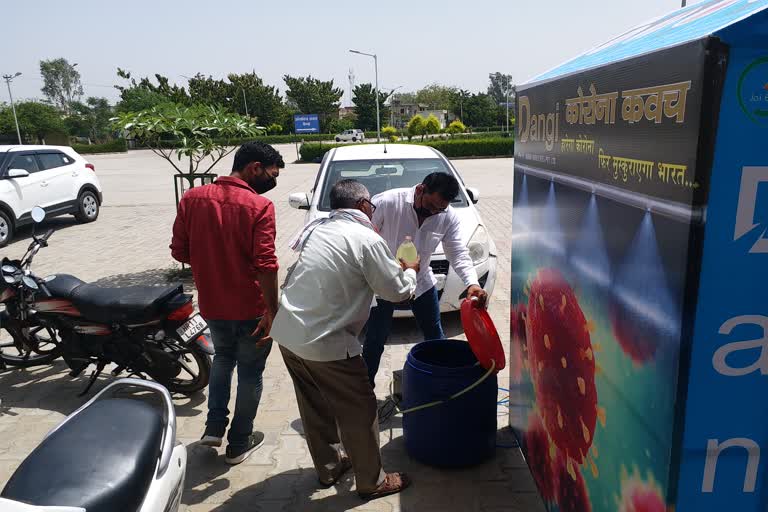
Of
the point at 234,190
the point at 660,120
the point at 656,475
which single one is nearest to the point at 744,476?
the point at 656,475

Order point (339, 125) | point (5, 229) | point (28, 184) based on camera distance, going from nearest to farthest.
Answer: point (5, 229)
point (28, 184)
point (339, 125)

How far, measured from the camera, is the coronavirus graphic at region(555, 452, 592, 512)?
8.07 ft

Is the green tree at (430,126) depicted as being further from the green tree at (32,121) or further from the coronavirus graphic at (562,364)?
the coronavirus graphic at (562,364)

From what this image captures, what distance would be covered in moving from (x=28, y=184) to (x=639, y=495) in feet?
39.3

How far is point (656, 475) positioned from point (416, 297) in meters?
2.29

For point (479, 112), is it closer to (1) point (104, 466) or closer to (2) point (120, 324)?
(2) point (120, 324)

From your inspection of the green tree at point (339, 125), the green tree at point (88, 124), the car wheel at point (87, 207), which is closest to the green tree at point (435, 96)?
the green tree at point (339, 125)

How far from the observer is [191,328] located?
4.18 metres

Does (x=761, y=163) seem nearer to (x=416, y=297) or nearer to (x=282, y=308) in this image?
(x=282, y=308)

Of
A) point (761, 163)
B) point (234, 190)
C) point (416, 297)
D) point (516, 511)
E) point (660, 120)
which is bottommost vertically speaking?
point (516, 511)

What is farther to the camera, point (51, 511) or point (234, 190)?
point (234, 190)

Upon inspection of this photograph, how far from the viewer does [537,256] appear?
9.57 ft

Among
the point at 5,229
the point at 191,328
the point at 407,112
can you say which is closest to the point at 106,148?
the point at 5,229

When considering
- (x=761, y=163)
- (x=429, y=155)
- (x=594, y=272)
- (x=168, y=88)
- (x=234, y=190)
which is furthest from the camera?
(x=168, y=88)
